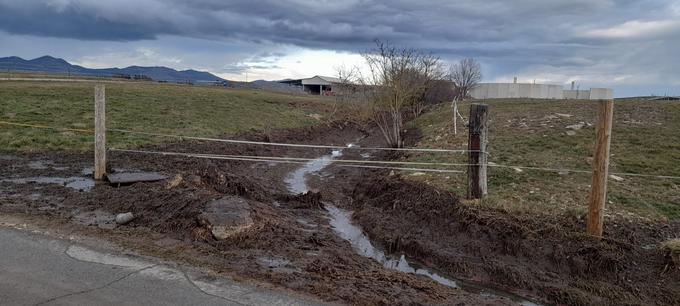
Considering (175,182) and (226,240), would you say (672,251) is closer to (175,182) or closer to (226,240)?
(226,240)

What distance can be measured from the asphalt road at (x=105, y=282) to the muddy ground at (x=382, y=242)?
0.32 metres

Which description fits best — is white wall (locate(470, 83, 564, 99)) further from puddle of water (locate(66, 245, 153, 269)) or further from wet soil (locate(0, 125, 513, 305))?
puddle of water (locate(66, 245, 153, 269))

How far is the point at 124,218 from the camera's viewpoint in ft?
23.0

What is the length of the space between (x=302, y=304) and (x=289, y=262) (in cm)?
139

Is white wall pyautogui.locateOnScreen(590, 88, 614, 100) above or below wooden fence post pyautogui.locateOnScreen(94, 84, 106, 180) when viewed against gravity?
above

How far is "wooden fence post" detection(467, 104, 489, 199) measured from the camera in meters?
8.45

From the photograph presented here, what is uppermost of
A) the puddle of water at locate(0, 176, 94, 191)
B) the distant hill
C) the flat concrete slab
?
the distant hill

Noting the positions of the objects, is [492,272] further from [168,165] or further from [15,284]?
[168,165]

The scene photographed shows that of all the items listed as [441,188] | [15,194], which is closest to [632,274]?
[441,188]

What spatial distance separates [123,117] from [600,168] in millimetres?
18649

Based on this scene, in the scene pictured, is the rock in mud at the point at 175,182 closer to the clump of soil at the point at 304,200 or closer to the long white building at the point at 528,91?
the clump of soil at the point at 304,200

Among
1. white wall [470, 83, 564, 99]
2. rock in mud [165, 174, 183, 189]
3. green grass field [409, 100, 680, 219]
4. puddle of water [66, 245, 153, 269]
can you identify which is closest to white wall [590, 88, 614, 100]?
white wall [470, 83, 564, 99]

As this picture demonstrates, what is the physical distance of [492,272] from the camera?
6766mm

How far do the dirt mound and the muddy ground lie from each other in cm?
2
